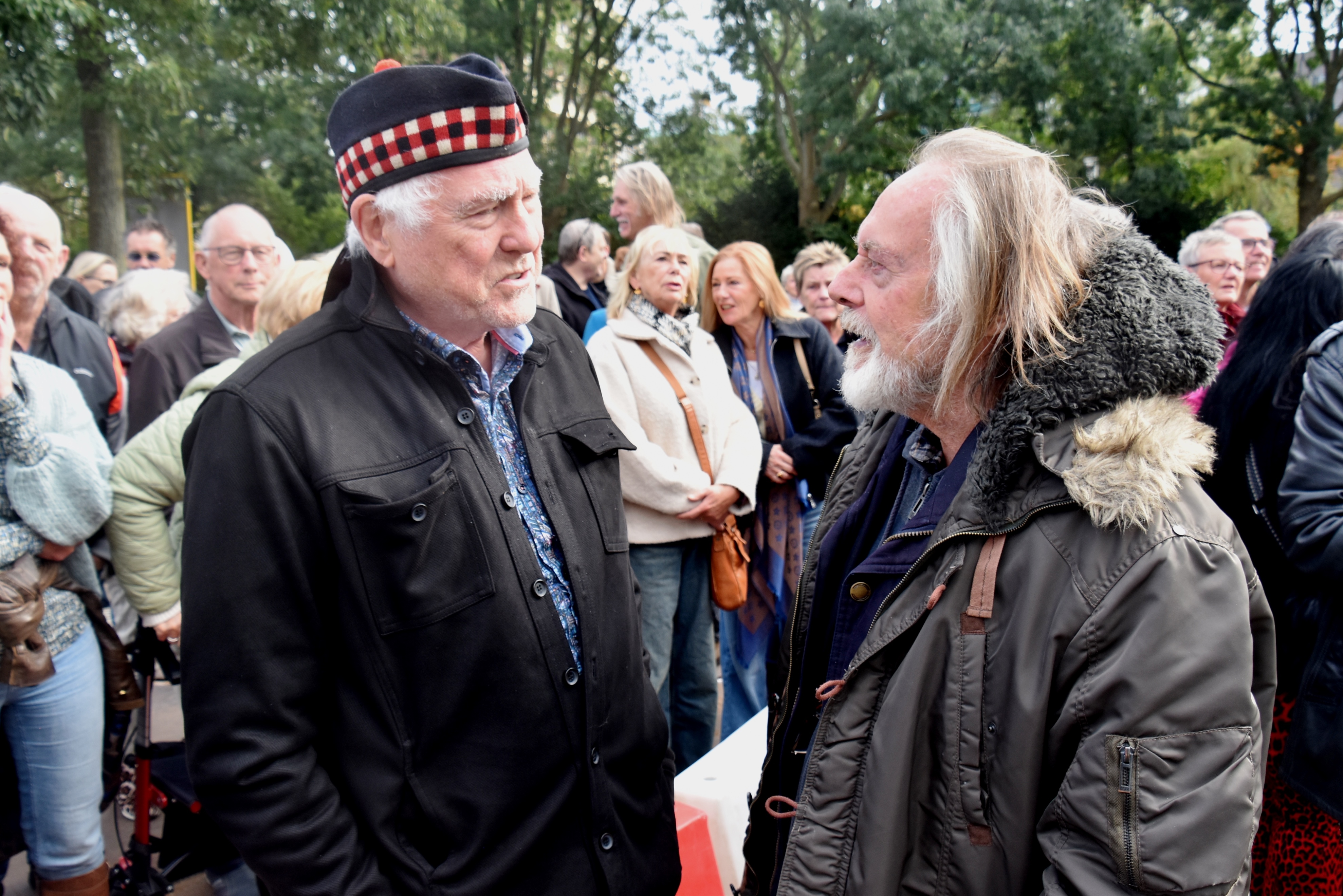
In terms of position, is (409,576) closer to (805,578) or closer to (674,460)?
(805,578)

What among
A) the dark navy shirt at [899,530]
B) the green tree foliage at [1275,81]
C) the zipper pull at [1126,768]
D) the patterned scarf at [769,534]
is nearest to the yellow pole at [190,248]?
the patterned scarf at [769,534]

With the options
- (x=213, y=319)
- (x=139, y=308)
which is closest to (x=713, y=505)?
(x=213, y=319)

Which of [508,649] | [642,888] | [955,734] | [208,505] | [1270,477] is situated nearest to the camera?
[955,734]

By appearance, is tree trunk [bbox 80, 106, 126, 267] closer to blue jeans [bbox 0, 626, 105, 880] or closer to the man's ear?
blue jeans [bbox 0, 626, 105, 880]

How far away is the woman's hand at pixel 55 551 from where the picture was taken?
7.58ft

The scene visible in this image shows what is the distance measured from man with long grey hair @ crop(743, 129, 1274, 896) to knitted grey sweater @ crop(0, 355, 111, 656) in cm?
202

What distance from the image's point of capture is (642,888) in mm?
1687

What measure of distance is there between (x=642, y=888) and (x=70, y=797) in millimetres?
1768

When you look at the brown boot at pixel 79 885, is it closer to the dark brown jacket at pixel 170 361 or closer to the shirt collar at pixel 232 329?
the dark brown jacket at pixel 170 361

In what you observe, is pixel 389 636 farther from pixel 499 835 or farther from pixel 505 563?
pixel 499 835

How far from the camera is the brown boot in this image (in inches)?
96.6

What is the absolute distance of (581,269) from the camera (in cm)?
540

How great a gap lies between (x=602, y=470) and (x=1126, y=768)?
1.07m

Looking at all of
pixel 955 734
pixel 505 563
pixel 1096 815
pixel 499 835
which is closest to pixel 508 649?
pixel 505 563
